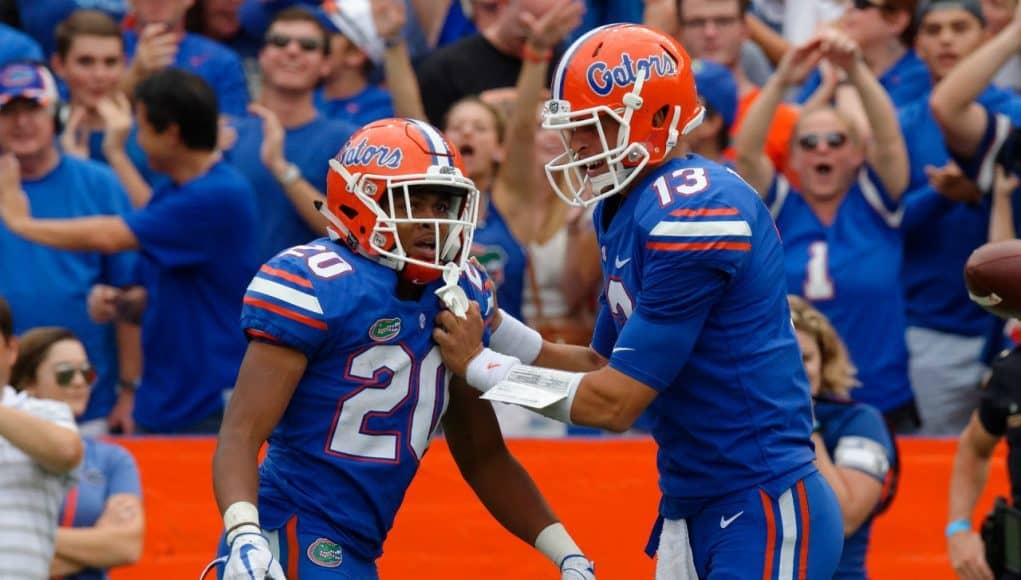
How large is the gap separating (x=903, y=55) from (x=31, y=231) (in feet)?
11.5

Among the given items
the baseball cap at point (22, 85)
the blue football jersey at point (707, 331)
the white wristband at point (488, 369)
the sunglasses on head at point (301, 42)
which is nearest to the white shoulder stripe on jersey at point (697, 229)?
the blue football jersey at point (707, 331)

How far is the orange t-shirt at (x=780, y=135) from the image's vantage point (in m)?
6.54

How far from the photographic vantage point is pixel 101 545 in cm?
510

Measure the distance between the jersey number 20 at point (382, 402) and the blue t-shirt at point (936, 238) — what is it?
3227 mm

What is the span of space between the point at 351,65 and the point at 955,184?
2491 millimetres

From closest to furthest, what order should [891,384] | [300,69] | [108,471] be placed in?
[108,471]
[891,384]
[300,69]

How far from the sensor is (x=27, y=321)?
6359 mm

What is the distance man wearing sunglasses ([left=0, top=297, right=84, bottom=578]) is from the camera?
179 inches

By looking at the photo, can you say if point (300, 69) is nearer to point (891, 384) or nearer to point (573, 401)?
point (891, 384)

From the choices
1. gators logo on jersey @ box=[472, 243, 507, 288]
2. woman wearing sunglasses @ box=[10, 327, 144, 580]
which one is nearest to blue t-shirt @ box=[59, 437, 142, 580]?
woman wearing sunglasses @ box=[10, 327, 144, 580]

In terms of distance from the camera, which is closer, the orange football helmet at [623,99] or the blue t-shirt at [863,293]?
the orange football helmet at [623,99]

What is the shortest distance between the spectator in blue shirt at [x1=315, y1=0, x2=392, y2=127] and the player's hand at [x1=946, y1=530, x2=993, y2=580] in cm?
296

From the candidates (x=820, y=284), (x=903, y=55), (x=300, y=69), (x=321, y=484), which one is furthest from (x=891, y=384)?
(x=321, y=484)

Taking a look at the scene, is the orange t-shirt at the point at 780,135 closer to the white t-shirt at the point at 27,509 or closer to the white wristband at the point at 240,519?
the white t-shirt at the point at 27,509
